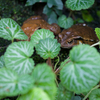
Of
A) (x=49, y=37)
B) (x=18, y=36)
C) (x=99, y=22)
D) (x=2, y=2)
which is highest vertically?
(x=2, y=2)

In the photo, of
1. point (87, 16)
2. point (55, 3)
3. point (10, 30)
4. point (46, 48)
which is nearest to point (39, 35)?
point (46, 48)

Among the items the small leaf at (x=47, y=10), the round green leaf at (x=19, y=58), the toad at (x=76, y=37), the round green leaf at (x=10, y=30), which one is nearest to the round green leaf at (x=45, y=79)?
the round green leaf at (x=19, y=58)

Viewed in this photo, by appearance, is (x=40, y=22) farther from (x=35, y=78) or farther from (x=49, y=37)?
(x=35, y=78)

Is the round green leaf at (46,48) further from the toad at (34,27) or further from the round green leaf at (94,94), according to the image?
the round green leaf at (94,94)

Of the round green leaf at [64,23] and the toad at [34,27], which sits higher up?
the toad at [34,27]

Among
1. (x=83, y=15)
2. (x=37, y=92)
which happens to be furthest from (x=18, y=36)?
(x=83, y=15)

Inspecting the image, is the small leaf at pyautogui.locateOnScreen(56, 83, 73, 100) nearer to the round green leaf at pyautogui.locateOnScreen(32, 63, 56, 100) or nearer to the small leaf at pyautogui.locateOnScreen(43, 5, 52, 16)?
the round green leaf at pyautogui.locateOnScreen(32, 63, 56, 100)
